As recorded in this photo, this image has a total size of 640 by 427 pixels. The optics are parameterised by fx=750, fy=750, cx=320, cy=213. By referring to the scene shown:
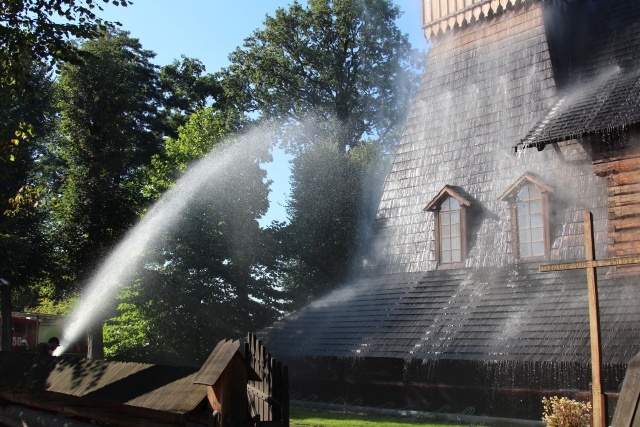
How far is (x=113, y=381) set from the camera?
7.68 metres

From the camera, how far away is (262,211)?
99.0 ft

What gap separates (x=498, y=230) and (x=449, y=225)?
4.92ft

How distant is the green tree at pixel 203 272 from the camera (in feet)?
90.2

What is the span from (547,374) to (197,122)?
21.3m

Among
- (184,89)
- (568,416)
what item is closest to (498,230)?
(568,416)

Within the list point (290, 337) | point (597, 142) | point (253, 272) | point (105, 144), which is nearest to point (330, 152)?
point (253, 272)

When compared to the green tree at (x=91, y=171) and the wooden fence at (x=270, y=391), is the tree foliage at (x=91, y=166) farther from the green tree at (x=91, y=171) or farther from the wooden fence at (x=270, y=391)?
the wooden fence at (x=270, y=391)

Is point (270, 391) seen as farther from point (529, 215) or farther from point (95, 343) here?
point (95, 343)

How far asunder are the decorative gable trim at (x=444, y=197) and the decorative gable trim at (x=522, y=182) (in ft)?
3.73

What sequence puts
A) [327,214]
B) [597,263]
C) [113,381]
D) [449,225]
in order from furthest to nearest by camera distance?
[327,214] → [449,225] → [597,263] → [113,381]

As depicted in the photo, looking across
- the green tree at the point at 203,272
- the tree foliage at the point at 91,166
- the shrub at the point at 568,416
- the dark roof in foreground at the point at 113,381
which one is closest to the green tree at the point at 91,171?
the tree foliage at the point at 91,166

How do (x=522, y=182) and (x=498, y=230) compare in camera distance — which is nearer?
(x=522, y=182)

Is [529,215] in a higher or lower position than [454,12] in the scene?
lower

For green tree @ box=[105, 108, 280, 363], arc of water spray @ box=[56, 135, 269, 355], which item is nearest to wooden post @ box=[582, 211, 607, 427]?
green tree @ box=[105, 108, 280, 363]
